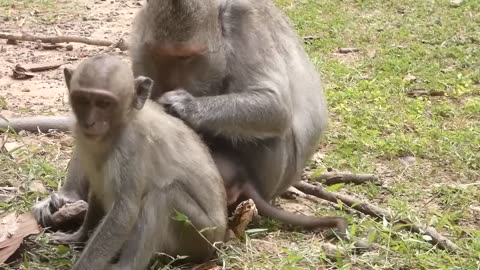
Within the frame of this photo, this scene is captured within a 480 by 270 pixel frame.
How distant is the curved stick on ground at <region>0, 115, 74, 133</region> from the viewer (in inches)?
283

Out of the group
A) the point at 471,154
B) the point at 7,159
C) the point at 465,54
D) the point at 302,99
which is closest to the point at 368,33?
the point at 465,54

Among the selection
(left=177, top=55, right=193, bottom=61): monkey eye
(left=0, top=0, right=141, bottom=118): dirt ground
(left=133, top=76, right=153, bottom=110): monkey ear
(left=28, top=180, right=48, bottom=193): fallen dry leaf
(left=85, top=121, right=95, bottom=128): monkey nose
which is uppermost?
(left=133, top=76, right=153, bottom=110): monkey ear

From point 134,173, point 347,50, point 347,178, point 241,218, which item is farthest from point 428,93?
point 134,173

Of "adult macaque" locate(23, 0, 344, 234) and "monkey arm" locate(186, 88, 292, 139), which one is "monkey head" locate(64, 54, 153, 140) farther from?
"monkey arm" locate(186, 88, 292, 139)

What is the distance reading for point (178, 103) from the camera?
5.34 metres

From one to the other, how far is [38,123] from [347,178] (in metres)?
2.77

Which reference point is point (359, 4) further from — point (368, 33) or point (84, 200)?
point (84, 200)

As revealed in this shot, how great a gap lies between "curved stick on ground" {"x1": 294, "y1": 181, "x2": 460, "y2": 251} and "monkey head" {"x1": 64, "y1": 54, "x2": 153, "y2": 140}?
204cm

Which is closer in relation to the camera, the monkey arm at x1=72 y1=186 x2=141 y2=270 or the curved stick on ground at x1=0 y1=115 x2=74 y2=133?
the monkey arm at x1=72 y1=186 x2=141 y2=270

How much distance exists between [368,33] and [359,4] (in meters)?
1.66

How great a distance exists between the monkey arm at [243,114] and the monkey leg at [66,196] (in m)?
0.85

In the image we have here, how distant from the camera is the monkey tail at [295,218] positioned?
5402 millimetres

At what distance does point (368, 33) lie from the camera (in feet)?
35.8

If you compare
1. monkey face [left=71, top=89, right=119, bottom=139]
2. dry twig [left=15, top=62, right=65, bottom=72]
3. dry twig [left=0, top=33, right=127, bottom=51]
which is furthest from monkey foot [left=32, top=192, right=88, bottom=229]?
dry twig [left=0, top=33, right=127, bottom=51]
